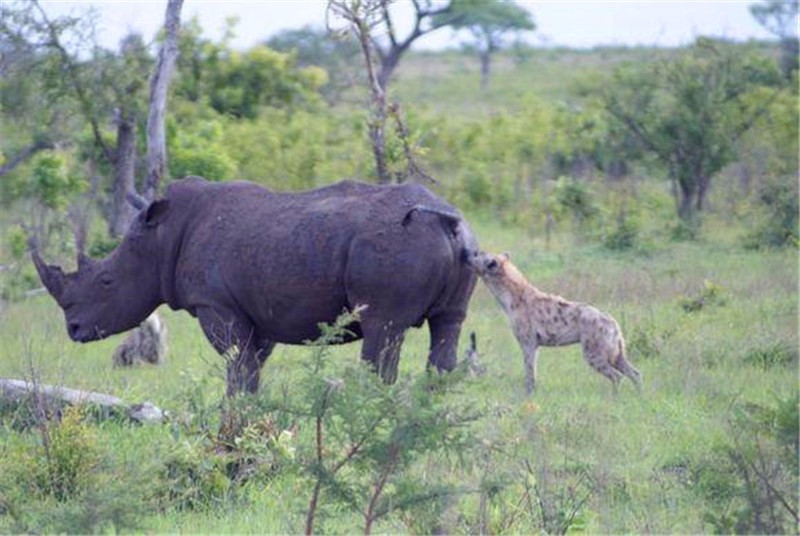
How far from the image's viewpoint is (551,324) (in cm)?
1158

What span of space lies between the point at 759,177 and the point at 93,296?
15.1 m

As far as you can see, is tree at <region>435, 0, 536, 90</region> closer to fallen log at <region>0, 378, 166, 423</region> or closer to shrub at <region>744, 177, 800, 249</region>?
shrub at <region>744, 177, 800, 249</region>

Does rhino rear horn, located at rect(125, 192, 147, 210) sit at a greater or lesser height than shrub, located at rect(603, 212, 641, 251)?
greater

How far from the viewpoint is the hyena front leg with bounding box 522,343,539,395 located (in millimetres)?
11336

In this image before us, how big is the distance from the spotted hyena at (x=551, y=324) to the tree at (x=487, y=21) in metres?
27.3

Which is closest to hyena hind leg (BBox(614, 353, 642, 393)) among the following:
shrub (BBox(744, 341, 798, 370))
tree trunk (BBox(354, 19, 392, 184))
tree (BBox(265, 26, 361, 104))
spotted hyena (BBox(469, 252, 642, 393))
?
spotted hyena (BBox(469, 252, 642, 393))

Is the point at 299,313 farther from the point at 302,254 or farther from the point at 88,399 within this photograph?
the point at 88,399

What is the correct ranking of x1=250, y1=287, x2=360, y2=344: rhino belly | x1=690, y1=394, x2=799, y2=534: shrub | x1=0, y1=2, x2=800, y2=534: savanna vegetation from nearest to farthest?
x1=690, y1=394, x2=799, y2=534: shrub → x1=0, y1=2, x2=800, y2=534: savanna vegetation → x1=250, y1=287, x2=360, y2=344: rhino belly

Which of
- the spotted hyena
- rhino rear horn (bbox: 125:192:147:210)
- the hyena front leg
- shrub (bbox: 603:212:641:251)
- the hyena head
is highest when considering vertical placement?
rhino rear horn (bbox: 125:192:147:210)

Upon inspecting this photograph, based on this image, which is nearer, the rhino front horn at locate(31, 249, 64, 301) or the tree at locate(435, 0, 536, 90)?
the rhino front horn at locate(31, 249, 64, 301)

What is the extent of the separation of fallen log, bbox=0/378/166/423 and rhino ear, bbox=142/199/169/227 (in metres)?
1.53

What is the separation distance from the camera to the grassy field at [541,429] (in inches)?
285

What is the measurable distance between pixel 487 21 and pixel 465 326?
36.2 m

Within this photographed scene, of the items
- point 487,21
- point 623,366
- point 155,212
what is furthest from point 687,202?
point 487,21
